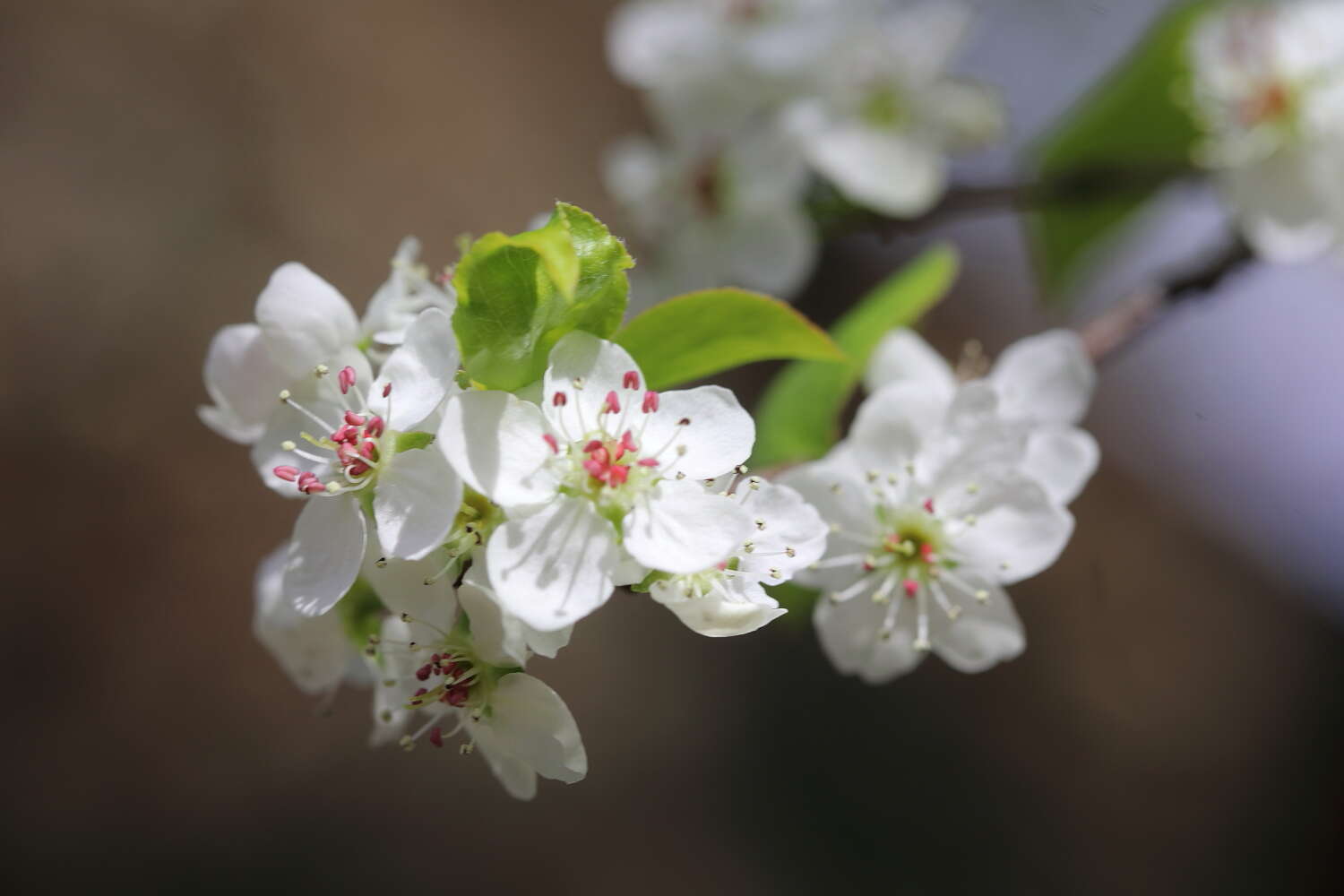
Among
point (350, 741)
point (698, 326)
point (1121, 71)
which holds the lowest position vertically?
point (350, 741)

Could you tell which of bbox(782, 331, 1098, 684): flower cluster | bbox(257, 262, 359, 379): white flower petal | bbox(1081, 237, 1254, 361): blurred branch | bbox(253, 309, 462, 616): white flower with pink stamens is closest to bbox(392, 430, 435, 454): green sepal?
bbox(253, 309, 462, 616): white flower with pink stamens

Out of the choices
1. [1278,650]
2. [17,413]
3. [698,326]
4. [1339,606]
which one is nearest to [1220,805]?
[1278,650]

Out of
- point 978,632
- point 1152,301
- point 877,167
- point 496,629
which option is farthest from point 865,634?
point 877,167

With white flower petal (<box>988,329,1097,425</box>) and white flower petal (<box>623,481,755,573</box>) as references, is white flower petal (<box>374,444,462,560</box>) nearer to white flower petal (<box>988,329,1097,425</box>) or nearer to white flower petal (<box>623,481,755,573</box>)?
white flower petal (<box>623,481,755,573</box>)

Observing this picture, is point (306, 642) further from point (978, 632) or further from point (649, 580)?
point (978, 632)

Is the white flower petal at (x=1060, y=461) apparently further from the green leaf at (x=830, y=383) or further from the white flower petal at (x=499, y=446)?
the white flower petal at (x=499, y=446)

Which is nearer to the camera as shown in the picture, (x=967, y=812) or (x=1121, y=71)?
(x=1121, y=71)

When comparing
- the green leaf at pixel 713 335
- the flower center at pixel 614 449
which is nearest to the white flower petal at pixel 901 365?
the green leaf at pixel 713 335

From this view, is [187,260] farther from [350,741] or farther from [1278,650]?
[1278,650]
